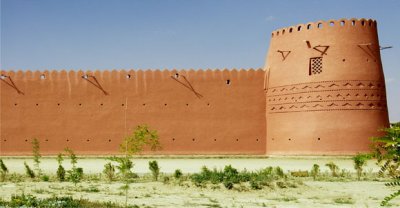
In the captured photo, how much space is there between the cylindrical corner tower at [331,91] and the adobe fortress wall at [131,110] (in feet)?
5.92

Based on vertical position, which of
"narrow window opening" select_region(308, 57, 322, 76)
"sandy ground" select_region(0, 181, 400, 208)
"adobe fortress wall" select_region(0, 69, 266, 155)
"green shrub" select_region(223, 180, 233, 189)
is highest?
"narrow window opening" select_region(308, 57, 322, 76)

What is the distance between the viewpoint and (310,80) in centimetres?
1991

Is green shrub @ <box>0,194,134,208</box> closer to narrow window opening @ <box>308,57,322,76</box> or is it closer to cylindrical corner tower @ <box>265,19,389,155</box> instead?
cylindrical corner tower @ <box>265,19,389,155</box>

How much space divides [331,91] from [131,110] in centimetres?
905

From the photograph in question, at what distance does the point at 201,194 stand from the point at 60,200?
3132 millimetres

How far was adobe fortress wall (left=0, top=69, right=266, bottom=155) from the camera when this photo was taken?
21.2 metres

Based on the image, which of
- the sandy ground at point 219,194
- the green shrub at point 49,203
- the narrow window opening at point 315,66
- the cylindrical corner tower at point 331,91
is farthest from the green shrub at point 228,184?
the narrow window opening at point 315,66

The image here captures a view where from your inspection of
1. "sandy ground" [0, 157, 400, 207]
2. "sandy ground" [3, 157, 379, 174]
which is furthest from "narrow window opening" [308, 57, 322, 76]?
"sandy ground" [0, 157, 400, 207]

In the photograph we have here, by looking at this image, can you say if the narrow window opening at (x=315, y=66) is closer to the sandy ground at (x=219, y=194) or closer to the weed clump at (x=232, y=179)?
the sandy ground at (x=219, y=194)

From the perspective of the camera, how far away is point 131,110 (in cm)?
2152

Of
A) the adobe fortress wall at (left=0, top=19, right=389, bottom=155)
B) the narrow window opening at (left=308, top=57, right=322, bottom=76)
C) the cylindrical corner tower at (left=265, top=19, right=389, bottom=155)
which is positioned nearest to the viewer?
the cylindrical corner tower at (left=265, top=19, right=389, bottom=155)

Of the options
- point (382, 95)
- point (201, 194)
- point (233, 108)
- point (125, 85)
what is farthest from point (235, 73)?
point (201, 194)

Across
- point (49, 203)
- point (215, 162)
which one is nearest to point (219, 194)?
point (49, 203)

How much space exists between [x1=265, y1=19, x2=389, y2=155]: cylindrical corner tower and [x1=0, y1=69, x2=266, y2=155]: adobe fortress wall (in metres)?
1.81
